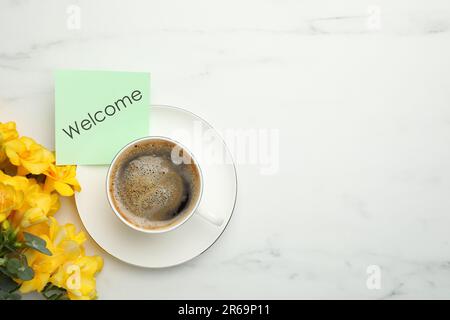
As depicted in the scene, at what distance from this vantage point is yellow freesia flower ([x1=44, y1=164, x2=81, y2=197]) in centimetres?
75

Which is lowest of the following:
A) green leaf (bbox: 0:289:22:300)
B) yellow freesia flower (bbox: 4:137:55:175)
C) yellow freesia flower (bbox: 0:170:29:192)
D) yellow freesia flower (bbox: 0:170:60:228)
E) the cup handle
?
green leaf (bbox: 0:289:22:300)

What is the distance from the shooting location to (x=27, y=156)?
2.39ft

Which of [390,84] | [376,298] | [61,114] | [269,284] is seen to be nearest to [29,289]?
[61,114]

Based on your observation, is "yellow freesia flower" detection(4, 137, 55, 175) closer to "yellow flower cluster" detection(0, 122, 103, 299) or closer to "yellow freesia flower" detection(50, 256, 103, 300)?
"yellow flower cluster" detection(0, 122, 103, 299)

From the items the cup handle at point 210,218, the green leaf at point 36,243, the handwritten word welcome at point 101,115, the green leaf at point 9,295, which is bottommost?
the green leaf at point 9,295

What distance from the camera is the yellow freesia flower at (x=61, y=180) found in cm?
75

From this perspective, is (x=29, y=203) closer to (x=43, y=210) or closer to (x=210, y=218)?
(x=43, y=210)

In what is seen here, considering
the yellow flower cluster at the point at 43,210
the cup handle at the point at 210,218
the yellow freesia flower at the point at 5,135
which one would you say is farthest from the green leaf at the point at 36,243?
the cup handle at the point at 210,218

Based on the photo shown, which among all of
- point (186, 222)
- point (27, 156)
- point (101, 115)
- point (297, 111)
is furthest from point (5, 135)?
point (297, 111)

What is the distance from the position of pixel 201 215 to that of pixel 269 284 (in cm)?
18

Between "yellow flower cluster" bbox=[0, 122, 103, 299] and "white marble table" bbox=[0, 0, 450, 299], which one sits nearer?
"yellow flower cluster" bbox=[0, 122, 103, 299]

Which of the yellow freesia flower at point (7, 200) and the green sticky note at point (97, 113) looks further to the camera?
the green sticky note at point (97, 113)

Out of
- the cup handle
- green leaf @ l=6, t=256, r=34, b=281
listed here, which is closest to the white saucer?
the cup handle

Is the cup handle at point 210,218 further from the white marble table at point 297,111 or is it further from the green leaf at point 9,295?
the green leaf at point 9,295
